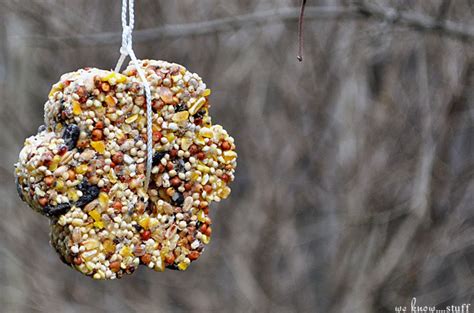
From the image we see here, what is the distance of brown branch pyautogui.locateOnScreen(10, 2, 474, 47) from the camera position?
125 inches

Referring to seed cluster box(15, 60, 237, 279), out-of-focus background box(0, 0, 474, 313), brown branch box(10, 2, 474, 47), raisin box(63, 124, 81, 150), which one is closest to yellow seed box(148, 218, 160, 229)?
seed cluster box(15, 60, 237, 279)

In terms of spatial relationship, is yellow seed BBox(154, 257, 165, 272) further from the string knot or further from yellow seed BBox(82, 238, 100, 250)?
the string knot

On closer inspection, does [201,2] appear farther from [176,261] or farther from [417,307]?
[176,261]

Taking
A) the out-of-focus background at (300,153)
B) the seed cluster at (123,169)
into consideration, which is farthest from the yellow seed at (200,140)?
the out-of-focus background at (300,153)

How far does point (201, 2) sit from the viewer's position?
3.94 meters

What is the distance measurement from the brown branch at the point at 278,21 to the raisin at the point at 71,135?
1870 mm

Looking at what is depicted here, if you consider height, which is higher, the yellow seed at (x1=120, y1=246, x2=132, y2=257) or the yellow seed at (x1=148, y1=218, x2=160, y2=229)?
the yellow seed at (x1=148, y1=218, x2=160, y2=229)

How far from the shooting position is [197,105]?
1520 millimetres

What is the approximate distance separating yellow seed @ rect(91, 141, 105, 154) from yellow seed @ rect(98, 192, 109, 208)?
0.25 feet

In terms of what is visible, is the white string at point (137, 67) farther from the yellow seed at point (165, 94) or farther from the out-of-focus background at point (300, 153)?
the out-of-focus background at point (300, 153)

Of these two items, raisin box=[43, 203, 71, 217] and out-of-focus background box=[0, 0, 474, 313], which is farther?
out-of-focus background box=[0, 0, 474, 313]

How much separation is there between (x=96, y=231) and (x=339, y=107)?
A: 8.84 ft

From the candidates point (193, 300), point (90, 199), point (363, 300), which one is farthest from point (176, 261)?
point (193, 300)

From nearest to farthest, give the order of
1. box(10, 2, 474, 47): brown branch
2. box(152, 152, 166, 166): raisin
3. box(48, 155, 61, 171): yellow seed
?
box(48, 155, 61, 171): yellow seed < box(152, 152, 166, 166): raisin < box(10, 2, 474, 47): brown branch
